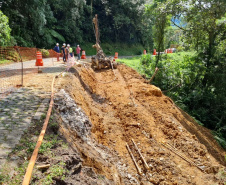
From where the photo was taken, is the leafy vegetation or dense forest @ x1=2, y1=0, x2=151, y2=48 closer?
the leafy vegetation

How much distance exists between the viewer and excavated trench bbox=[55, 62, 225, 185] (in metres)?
4.87

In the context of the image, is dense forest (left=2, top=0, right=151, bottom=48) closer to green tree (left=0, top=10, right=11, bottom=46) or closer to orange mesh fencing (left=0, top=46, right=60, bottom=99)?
green tree (left=0, top=10, right=11, bottom=46)

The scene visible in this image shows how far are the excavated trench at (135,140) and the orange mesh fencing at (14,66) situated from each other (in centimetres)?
210

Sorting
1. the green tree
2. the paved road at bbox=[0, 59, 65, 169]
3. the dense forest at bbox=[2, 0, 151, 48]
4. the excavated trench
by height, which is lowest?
the excavated trench

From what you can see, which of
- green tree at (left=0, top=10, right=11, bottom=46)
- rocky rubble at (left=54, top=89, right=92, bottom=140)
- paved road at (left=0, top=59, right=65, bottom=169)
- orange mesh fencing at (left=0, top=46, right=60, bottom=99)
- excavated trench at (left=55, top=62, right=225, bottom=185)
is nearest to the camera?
paved road at (left=0, top=59, right=65, bottom=169)

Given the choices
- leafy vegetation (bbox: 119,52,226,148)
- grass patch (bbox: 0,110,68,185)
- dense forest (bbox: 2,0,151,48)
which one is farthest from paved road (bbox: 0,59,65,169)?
dense forest (bbox: 2,0,151,48)

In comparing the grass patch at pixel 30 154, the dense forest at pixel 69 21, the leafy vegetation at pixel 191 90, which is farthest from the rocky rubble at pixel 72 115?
the dense forest at pixel 69 21

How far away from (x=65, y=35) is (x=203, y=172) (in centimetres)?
2570

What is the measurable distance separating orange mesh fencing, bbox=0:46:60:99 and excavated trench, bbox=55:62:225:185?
210cm

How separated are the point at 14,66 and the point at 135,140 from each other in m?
9.72

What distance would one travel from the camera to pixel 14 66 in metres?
12.2

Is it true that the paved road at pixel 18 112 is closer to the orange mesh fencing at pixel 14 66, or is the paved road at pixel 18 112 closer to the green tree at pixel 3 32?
the orange mesh fencing at pixel 14 66

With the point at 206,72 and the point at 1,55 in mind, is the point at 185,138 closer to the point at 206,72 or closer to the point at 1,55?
the point at 206,72

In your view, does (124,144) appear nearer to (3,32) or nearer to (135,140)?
(135,140)
